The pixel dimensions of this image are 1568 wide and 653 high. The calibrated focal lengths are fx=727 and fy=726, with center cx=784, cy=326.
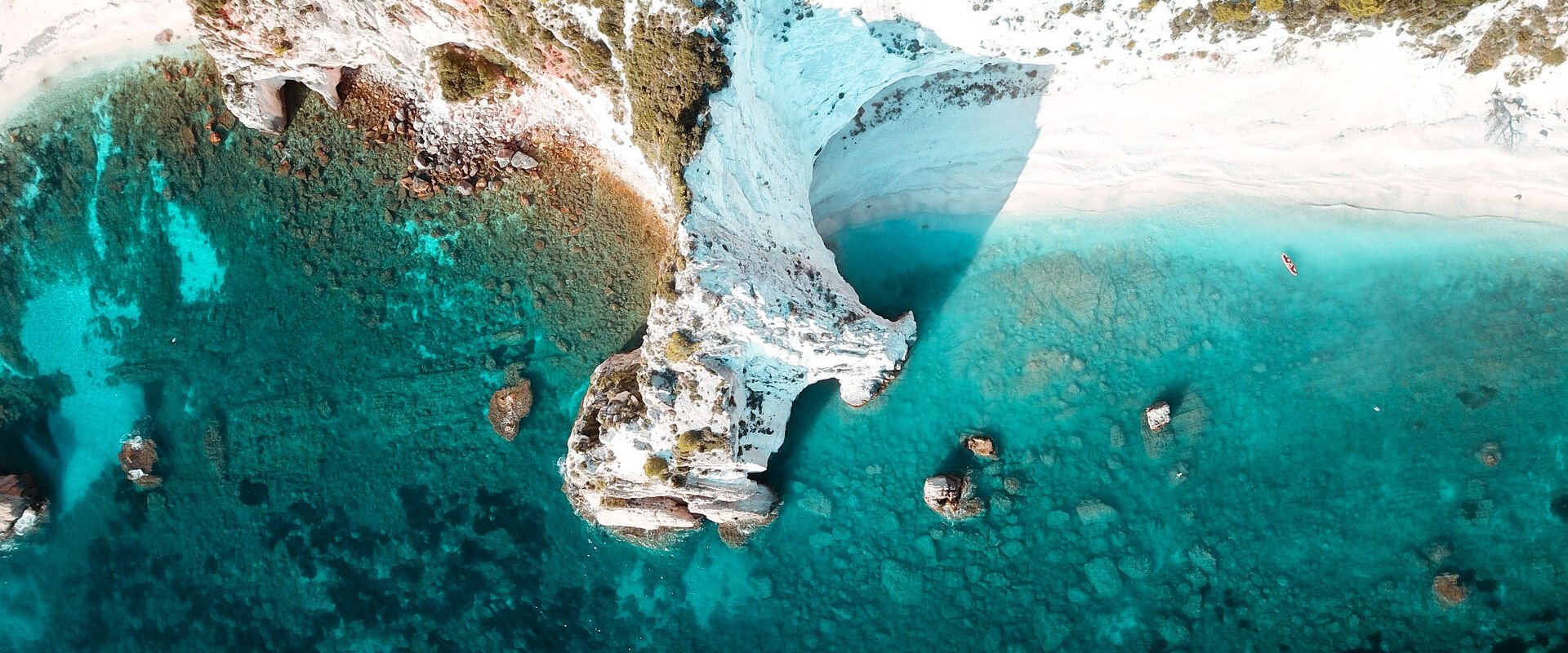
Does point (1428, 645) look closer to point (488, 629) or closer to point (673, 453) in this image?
point (673, 453)

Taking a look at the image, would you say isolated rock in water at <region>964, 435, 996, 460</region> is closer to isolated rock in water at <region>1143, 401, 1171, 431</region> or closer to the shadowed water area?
the shadowed water area

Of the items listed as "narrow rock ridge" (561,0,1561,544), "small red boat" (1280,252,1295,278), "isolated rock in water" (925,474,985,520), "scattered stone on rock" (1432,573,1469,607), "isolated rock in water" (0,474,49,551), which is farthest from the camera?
"isolated rock in water" (0,474,49,551)

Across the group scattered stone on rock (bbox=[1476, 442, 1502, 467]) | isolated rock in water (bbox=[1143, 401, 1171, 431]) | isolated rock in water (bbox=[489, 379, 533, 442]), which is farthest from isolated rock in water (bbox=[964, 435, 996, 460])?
isolated rock in water (bbox=[489, 379, 533, 442])

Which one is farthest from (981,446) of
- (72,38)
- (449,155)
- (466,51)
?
(72,38)

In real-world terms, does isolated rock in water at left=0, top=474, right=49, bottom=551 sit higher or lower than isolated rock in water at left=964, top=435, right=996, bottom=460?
lower

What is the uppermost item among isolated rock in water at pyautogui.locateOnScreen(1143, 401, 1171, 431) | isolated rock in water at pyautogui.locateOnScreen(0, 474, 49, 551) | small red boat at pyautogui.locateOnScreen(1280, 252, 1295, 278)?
small red boat at pyautogui.locateOnScreen(1280, 252, 1295, 278)

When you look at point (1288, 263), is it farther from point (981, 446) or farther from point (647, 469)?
point (647, 469)
